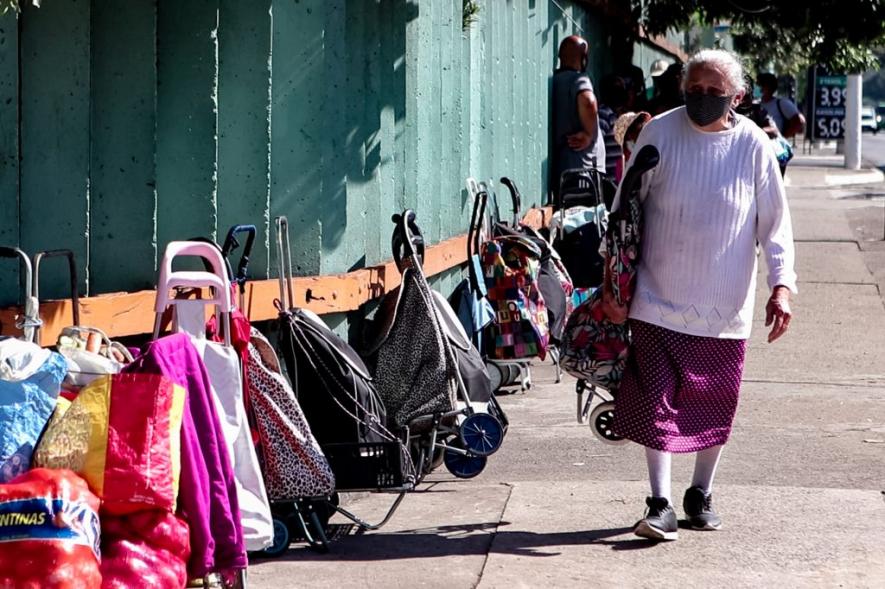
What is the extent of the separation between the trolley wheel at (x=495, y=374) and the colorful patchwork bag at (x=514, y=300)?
0.09 metres

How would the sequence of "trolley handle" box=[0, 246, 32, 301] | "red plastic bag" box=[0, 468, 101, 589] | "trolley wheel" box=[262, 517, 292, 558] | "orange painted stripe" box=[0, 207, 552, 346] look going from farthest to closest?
1. "trolley wheel" box=[262, 517, 292, 558]
2. "orange painted stripe" box=[0, 207, 552, 346]
3. "trolley handle" box=[0, 246, 32, 301]
4. "red plastic bag" box=[0, 468, 101, 589]

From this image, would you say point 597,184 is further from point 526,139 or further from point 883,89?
point 883,89

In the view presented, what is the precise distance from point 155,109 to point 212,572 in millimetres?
1871

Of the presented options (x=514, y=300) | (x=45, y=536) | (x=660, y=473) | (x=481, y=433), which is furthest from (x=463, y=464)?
(x=45, y=536)

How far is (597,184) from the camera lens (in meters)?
11.1

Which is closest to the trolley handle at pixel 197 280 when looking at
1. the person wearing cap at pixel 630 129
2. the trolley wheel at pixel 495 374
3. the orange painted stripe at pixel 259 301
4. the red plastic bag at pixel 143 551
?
the orange painted stripe at pixel 259 301

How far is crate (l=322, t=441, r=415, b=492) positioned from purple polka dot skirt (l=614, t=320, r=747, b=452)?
33.7 inches

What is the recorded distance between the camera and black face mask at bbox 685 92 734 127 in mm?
5598

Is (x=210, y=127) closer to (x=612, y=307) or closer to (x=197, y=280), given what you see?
(x=197, y=280)

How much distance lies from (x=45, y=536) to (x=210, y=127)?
2223 mm

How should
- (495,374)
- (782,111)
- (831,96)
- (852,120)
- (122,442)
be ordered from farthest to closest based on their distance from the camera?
(831,96) → (852,120) → (782,111) → (495,374) → (122,442)

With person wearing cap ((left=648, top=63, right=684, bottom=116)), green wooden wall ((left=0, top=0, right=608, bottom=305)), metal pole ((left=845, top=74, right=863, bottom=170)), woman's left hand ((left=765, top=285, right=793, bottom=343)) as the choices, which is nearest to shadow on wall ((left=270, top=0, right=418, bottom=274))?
green wooden wall ((left=0, top=0, right=608, bottom=305))

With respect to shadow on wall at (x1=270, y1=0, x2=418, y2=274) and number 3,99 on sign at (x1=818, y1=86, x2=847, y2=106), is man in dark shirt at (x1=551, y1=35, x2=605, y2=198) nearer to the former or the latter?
shadow on wall at (x1=270, y1=0, x2=418, y2=274)

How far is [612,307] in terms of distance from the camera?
584 centimetres
